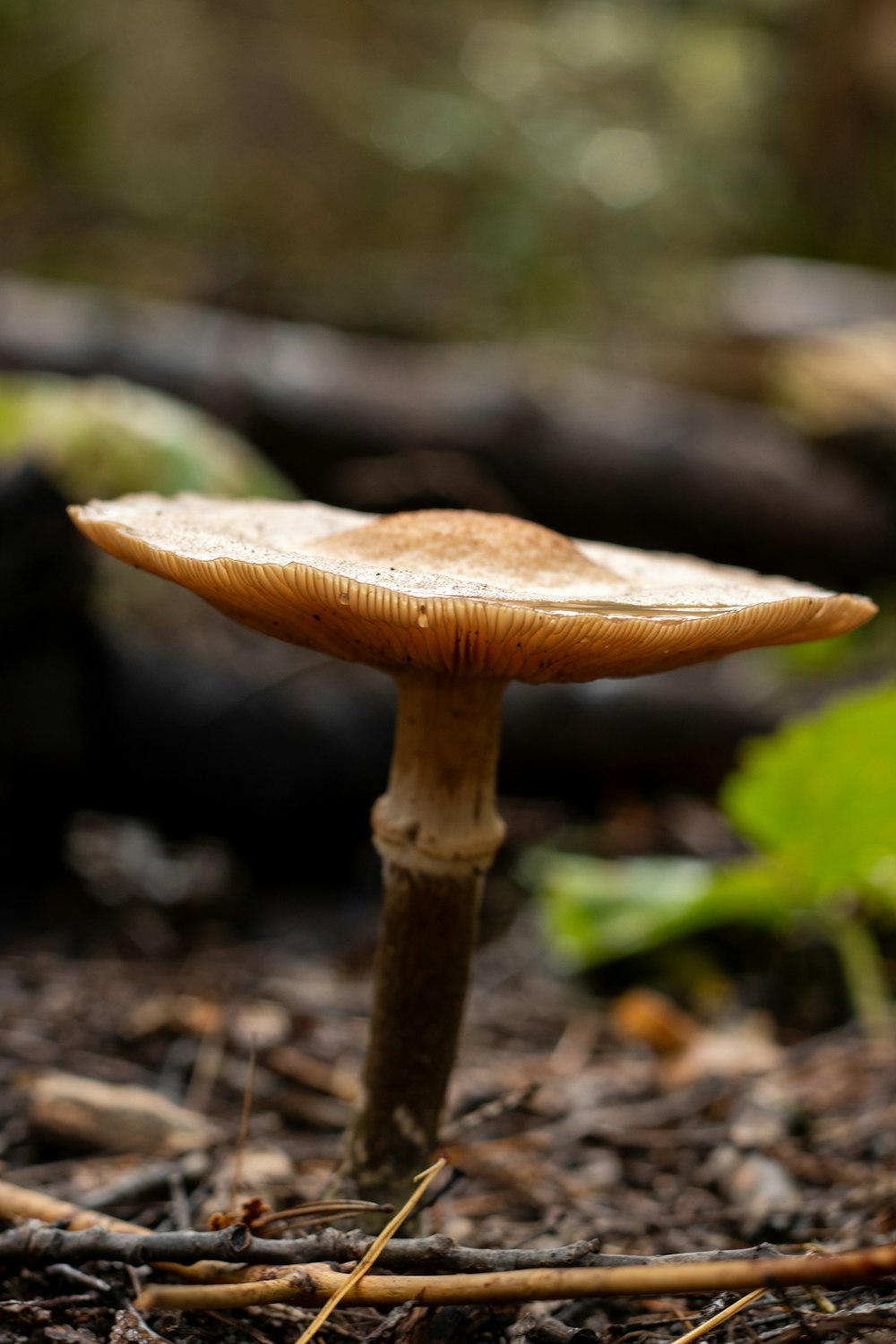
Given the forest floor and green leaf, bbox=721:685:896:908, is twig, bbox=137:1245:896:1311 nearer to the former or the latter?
the forest floor

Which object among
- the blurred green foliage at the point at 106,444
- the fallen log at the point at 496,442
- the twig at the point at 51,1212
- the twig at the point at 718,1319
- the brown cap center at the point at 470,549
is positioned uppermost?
the fallen log at the point at 496,442

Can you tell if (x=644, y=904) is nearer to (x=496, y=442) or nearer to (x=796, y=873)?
(x=796, y=873)

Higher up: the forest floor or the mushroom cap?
the mushroom cap

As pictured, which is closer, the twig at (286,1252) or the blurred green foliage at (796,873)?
the twig at (286,1252)

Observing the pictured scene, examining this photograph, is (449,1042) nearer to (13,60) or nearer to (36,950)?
(36,950)

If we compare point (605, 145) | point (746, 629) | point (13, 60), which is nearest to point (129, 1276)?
point (746, 629)

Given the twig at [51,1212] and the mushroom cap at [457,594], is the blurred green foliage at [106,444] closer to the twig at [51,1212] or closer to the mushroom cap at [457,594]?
the mushroom cap at [457,594]

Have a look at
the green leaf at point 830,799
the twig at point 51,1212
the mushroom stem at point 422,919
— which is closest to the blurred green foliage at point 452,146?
the green leaf at point 830,799

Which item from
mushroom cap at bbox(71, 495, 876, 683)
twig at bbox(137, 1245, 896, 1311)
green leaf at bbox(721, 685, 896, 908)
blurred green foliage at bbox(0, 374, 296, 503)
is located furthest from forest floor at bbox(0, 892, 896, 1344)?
blurred green foliage at bbox(0, 374, 296, 503)
